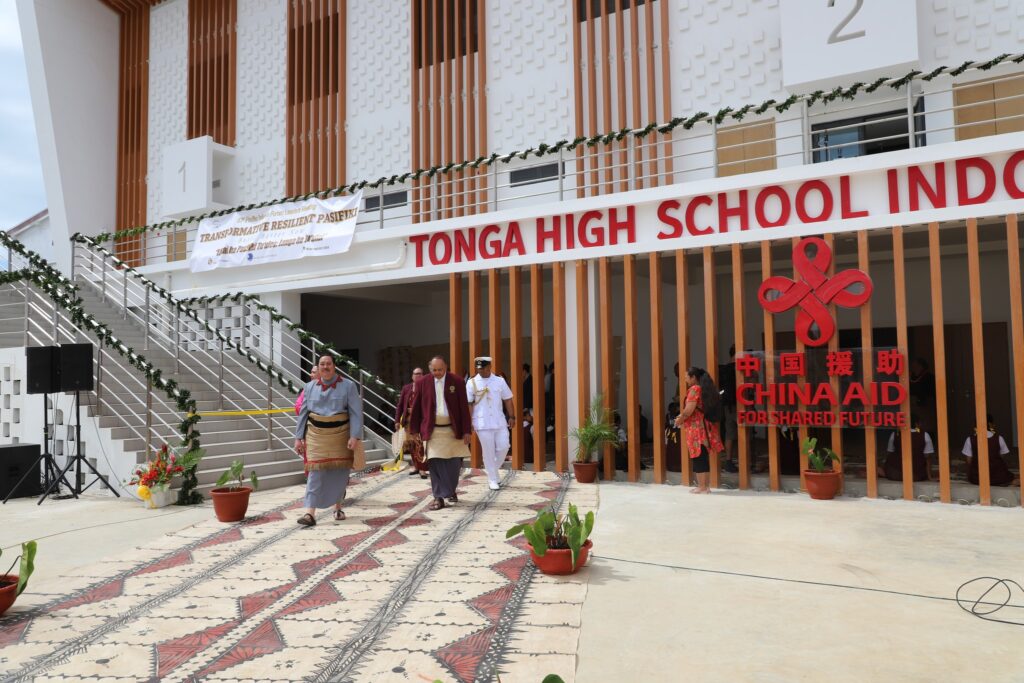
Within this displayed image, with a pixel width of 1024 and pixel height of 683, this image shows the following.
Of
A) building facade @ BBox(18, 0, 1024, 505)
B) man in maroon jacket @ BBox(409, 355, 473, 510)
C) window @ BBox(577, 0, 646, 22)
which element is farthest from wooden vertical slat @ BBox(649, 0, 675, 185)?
man in maroon jacket @ BBox(409, 355, 473, 510)

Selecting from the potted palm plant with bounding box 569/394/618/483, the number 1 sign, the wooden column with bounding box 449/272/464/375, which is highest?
the number 1 sign

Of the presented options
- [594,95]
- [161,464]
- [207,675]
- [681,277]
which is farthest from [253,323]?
[207,675]

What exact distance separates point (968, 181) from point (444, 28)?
8.99m

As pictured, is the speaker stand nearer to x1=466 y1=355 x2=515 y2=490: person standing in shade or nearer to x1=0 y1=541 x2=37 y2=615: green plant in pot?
x1=466 y1=355 x2=515 y2=490: person standing in shade

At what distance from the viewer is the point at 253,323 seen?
41.0 ft

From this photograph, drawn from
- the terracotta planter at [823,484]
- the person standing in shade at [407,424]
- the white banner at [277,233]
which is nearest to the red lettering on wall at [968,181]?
the terracotta planter at [823,484]

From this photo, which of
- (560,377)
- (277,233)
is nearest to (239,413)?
(277,233)

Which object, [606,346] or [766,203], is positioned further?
[606,346]

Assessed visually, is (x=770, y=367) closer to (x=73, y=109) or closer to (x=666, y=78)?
(x=666, y=78)

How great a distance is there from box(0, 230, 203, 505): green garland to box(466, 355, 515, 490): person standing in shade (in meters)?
3.08

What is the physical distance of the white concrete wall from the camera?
15969mm

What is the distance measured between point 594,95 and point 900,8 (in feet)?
13.9

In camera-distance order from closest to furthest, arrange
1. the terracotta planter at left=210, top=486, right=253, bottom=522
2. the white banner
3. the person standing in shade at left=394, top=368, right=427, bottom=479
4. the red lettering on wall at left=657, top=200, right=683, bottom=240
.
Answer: the terracotta planter at left=210, top=486, right=253, bottom=522, the red lettering on wall at left=657, top=200, right=683, bottom=240, the person standing in shade at left=394, top=368, right=427, bottom=479, the white banner

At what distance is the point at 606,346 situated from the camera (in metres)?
8.84
